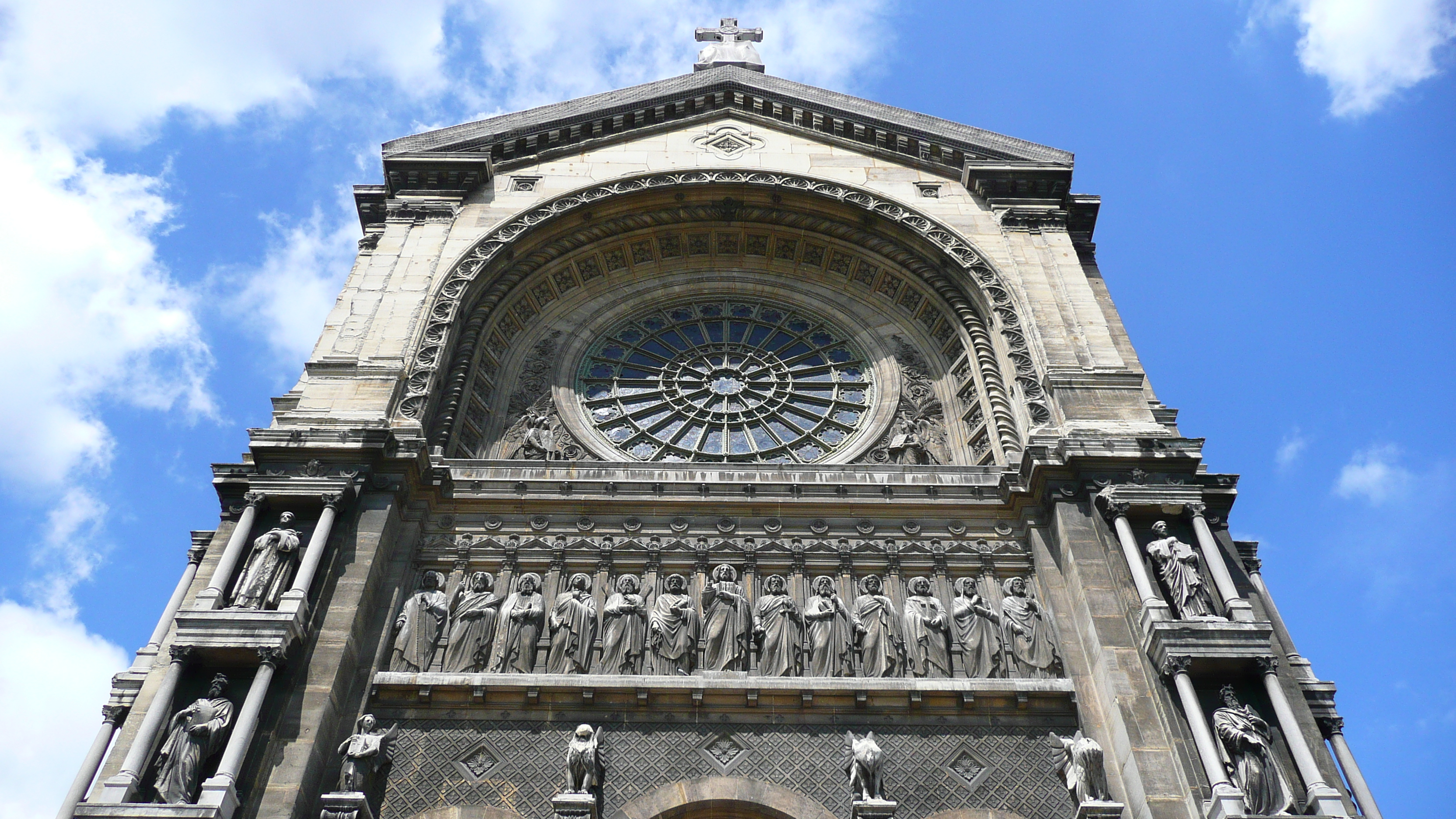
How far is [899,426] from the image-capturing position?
18.8 metres

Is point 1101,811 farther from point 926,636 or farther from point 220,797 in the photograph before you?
point 220,797

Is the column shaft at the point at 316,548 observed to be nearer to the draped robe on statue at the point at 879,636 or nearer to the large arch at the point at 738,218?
the large arch at the point at 738,218

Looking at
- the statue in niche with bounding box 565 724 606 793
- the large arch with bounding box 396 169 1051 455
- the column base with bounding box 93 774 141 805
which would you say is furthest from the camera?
the large arch with bounding box 396 169 1051 455

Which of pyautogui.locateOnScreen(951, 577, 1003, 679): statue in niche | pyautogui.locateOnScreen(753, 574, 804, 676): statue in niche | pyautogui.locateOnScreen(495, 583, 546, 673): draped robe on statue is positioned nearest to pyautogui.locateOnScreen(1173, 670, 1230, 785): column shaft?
pyautogui.locateOnScreen(951, 577, 1003, 679): statue in niche

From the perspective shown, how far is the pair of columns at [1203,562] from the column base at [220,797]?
978 cm

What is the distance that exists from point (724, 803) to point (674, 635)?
226 centimetres


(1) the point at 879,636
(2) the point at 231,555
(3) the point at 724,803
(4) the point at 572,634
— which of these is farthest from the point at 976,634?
(2) the point at 231,555

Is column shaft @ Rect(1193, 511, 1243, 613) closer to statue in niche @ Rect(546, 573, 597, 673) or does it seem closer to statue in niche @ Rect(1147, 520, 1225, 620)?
statue in niche @ Rect(1147, 520, 1225, 620)

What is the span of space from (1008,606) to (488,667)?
6.41 meters

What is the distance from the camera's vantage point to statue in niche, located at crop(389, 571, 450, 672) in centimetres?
1395

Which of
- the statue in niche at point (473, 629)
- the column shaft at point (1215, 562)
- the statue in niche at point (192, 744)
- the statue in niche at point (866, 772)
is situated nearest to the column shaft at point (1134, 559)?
the column shaft at point (1215, 562)

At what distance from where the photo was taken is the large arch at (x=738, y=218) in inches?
685

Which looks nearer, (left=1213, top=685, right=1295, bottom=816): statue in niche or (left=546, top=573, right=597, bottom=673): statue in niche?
(left=1213, top=685, right=1295, bottom=816): statue in niche

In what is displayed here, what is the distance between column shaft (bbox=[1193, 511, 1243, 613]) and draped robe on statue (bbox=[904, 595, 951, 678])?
3158mm
